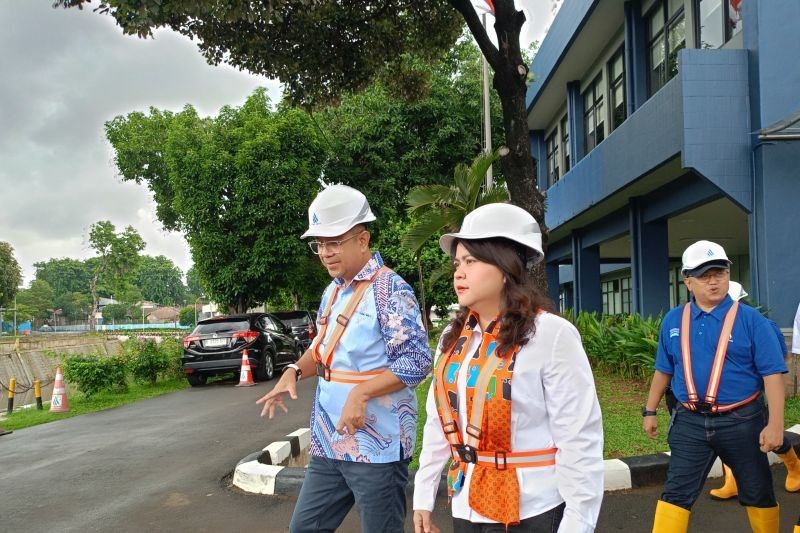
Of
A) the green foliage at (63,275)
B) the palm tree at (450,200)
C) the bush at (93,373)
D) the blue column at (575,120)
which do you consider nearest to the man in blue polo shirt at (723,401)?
the palm tree at (450,200)

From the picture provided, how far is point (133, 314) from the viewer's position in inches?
Answer: 4481

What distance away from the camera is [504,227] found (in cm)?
201

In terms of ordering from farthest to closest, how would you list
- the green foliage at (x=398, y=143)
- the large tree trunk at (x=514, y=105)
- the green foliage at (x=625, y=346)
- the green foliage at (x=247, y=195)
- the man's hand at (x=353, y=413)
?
the green foliage at (x=398, y=143) < the green foliage at (x=247, y=195) < the green foliage at (x=625, y=346) < the large tree trunk at (x=514, y=105) < the man's hand at (x=353, y=413)

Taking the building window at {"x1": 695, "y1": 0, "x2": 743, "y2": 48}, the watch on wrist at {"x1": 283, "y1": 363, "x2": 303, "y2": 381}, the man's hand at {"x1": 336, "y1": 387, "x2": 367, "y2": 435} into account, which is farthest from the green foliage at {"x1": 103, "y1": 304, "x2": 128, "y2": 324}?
the man's hand at {"x1": 336, "y1": 387, "x2": 367, "y2": 435}

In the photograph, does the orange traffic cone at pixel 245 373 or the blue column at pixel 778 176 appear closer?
the blue column at pixel 778 176

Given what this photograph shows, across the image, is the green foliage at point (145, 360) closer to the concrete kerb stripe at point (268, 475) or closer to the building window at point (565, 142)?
the concrete kerb stripe at point (268, 475)

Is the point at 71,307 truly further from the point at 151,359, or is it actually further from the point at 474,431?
the point at 474,431

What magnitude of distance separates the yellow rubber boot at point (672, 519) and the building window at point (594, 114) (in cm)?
1418

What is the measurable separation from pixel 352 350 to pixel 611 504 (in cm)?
301

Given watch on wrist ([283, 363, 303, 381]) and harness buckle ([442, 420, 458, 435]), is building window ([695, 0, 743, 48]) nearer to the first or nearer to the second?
watch on wrist ([283, 363, 303, 381])

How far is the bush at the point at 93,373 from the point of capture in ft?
41.0

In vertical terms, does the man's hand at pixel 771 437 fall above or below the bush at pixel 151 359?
above

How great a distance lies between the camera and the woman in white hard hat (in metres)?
1.90

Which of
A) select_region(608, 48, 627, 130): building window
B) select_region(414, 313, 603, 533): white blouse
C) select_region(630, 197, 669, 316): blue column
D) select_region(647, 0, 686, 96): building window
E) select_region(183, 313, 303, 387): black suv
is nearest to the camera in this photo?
select_region(414, 313, 603, 533): white blouse
